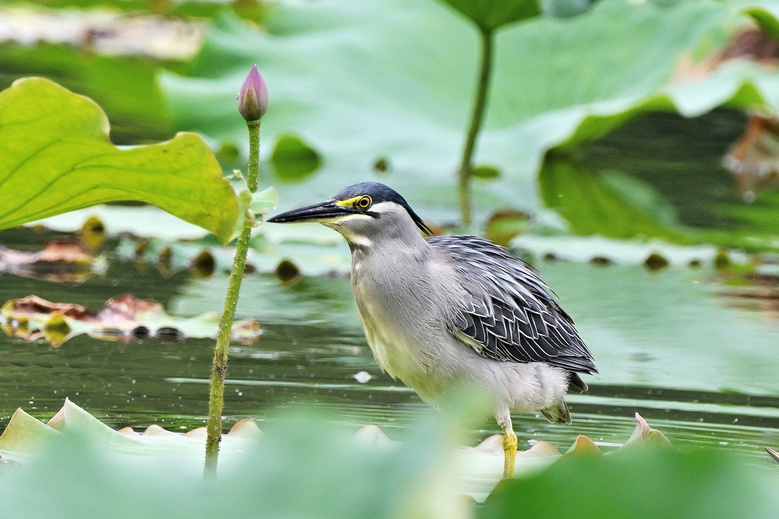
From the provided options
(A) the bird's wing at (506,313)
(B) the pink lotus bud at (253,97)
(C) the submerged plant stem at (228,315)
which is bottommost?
(A) the bird's wing at (506,313)

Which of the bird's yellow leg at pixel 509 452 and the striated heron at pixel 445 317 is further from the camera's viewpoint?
the striated heron at pixel 445 317

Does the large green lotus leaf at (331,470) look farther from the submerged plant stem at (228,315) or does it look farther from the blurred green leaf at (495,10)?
the blurred green leaf at (495,10)

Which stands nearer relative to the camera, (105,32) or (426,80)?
(426,80)

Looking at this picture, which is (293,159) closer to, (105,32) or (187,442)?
(187,442)

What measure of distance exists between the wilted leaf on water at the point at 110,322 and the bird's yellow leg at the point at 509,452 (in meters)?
1.45

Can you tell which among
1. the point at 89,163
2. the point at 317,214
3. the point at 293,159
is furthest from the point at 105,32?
the point at 89,163

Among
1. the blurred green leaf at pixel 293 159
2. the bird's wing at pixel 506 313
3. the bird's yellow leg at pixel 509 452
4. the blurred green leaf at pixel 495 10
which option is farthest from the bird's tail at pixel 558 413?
the blurred green leaf at pixel 293 159

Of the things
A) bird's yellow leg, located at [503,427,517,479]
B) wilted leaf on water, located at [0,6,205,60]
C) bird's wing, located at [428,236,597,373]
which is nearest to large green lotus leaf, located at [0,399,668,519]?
bird's yellow leg, located at [503,427,517,479]

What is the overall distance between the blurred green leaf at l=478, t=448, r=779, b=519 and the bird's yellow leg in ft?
5.75

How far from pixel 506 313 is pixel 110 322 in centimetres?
164

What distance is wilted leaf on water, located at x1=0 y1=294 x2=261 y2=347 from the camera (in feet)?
13.7

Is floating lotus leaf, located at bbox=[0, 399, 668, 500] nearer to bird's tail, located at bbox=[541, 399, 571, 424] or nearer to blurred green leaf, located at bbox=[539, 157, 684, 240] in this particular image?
bird's tail, located at bbox=[541, 399, 571, 424]

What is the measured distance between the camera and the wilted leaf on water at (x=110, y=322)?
4.18 meters

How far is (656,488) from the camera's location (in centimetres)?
113
